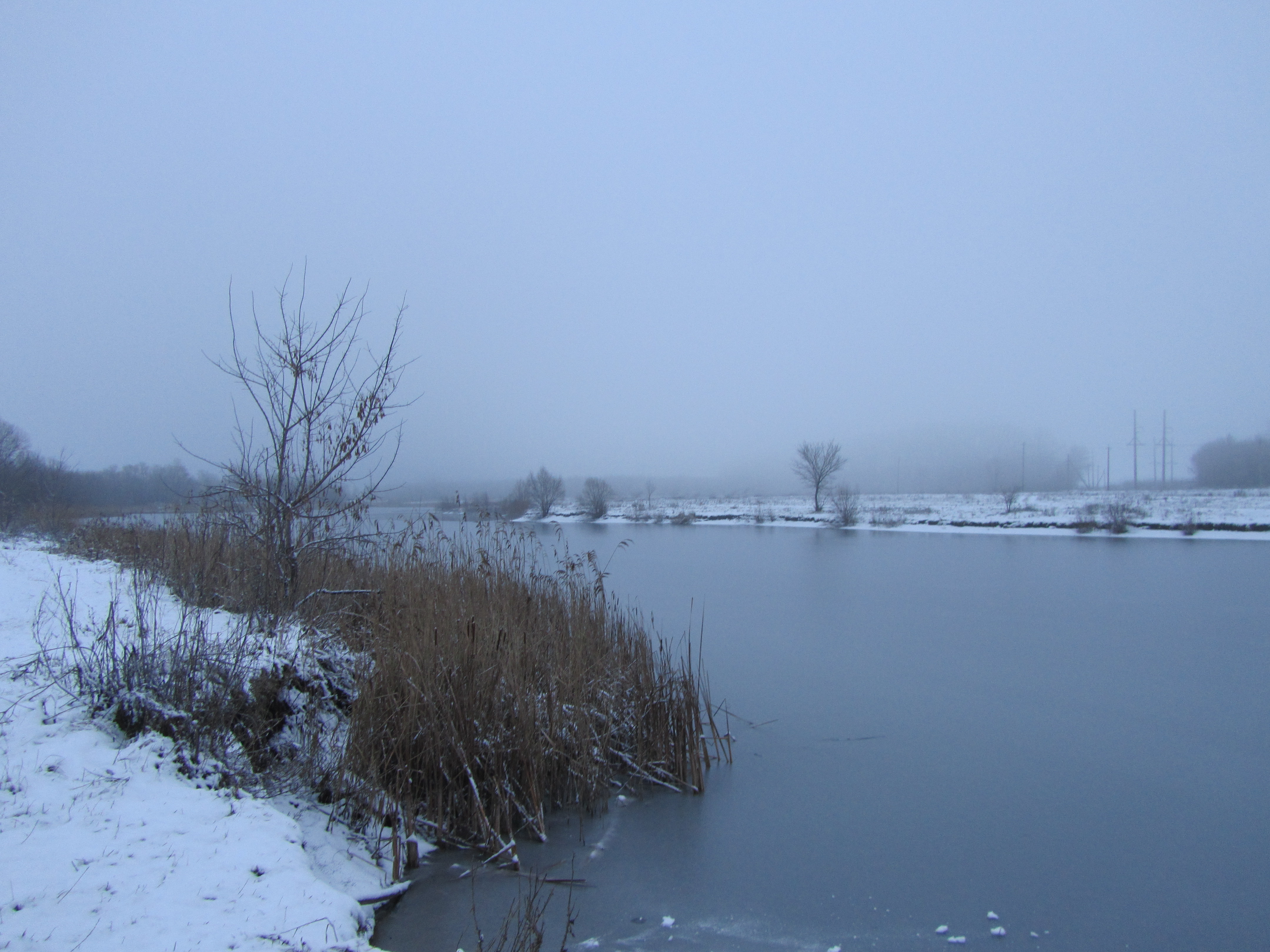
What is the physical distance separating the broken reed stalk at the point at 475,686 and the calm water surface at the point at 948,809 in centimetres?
27

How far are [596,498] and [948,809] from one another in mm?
39113

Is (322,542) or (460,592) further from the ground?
(322,542)

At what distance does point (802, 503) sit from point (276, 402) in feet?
157

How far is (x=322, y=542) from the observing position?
5.53 m

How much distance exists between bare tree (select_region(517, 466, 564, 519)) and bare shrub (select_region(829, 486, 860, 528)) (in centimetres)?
1848

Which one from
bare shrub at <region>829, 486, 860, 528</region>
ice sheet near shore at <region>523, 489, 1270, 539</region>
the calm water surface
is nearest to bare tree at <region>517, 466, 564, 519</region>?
ice sheet near shore at <region>523, 489, 1270, 539</region>

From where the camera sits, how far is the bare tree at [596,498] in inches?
1708

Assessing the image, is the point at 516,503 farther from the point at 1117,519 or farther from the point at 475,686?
the point at 475,686

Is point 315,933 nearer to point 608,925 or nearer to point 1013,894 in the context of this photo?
point 608,925

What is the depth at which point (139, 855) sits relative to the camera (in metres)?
2.47

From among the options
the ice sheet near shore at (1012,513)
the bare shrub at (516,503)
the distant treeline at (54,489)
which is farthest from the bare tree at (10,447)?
the ice sheet near shore at (1012,513)

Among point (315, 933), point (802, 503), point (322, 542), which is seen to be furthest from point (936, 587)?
point (802, 503)

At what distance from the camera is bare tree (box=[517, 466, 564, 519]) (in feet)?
151

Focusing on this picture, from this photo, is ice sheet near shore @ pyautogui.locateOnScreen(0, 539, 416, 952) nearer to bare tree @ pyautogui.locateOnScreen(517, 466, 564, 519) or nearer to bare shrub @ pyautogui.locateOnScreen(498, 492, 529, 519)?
bare shrub @ pyautogui.locateOnScreen(498, 492, 529, 519)
